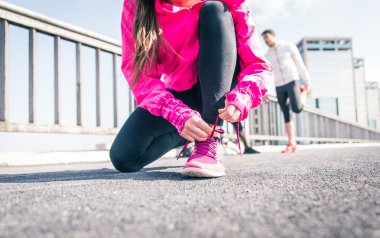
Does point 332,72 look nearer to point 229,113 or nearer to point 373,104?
point 373,104

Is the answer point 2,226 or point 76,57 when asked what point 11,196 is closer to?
Result: point 2,226

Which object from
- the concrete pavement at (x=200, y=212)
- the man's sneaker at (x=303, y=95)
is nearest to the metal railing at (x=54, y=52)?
the concrete pavement at (x=200, y=212)

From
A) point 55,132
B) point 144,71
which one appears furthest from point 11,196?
point 55,132

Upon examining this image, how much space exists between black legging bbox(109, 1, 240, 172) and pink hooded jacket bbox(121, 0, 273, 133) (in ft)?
0.25

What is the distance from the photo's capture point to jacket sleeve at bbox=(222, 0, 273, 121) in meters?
1.23

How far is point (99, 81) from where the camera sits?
117 inches

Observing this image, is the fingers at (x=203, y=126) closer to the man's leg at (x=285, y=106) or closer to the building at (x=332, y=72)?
the man's leg at (x=285, y=106)

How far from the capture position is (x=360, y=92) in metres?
76.6

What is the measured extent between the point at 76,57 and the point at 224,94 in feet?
6.62

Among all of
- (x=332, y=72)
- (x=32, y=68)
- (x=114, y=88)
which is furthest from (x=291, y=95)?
Result: (x=332, y=72)

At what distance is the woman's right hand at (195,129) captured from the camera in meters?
1.09

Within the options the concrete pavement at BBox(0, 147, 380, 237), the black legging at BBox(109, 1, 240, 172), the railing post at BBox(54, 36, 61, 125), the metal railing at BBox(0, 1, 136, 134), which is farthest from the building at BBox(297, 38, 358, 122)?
the concrete pavement at BBox(0, 147, 380, 237)

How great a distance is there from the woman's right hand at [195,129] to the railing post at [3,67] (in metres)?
1.68

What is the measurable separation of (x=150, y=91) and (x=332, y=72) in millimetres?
84627
